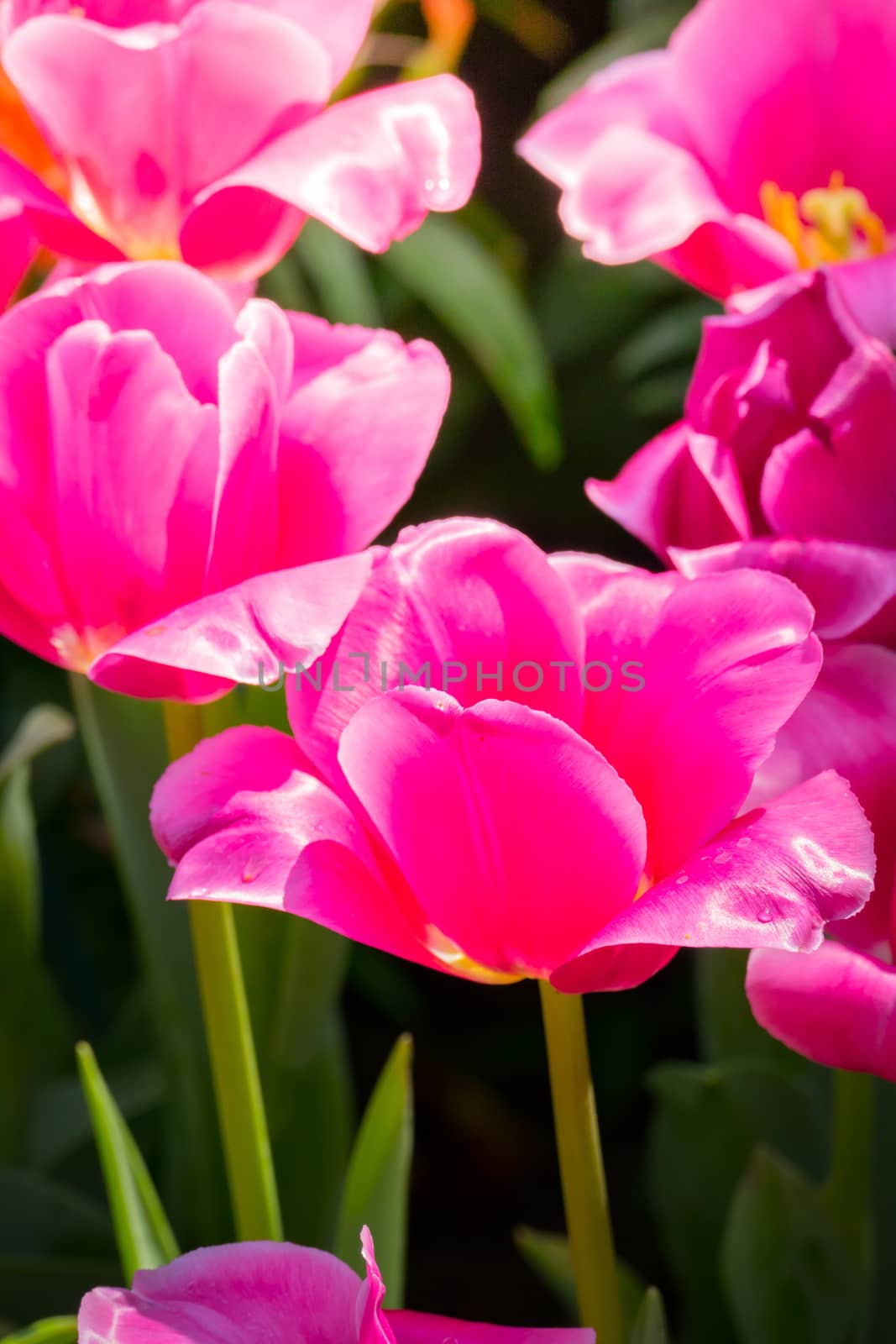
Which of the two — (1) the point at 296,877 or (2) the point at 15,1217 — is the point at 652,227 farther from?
(2) the point at 15,1217

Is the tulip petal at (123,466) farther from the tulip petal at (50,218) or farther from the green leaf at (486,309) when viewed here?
the green leaf at (486,309)

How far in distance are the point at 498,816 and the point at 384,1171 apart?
8.5 inches

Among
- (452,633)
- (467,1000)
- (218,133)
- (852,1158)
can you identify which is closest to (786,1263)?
(852,1158)

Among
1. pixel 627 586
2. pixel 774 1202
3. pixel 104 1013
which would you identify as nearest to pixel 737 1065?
pixel 774 1202

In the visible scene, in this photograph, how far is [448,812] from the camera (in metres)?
0.29

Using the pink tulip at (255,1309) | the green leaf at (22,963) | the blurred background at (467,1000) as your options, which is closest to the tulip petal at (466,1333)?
the pink tulip at (255,1309)

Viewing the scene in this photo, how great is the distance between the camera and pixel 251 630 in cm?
30

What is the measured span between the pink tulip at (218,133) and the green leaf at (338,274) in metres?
0.54

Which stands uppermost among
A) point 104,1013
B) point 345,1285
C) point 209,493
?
point 209,493

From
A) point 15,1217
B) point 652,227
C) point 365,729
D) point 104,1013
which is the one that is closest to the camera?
point 365,729

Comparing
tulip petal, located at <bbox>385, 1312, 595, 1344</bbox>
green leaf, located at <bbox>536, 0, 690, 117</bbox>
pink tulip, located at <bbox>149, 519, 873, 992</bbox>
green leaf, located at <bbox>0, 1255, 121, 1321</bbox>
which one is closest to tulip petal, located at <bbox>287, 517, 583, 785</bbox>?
pink tulip, located at <bbox>149, 519, 873, 992</bbox>

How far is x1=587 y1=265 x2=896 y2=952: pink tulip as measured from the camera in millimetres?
344

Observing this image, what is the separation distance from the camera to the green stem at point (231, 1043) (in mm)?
379

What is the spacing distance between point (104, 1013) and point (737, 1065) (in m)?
0.53
